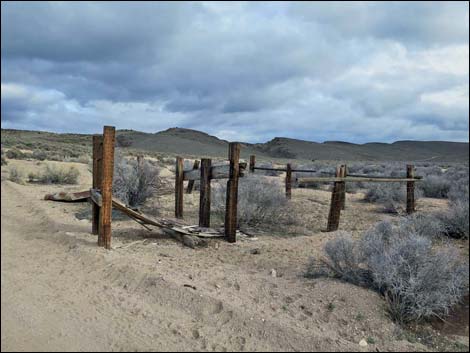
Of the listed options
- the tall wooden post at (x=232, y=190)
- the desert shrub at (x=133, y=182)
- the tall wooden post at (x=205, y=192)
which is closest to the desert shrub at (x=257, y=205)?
the tall wooden post at (x=205, y=192)

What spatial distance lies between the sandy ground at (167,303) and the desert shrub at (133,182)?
439 cm

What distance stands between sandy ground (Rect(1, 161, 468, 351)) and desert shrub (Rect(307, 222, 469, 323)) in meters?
0.22

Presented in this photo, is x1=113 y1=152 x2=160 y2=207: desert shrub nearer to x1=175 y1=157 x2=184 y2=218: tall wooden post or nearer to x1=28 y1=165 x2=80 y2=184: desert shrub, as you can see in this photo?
x1=175 y1=157 x2=184 y2=218: tall wooden post

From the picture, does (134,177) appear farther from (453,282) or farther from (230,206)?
(453,282)

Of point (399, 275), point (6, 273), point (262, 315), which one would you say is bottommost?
point (262, 315)

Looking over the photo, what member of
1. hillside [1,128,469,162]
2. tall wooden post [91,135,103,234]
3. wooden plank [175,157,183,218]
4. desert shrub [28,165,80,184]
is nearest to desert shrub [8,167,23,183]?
desert shrub [28,165,80,184]

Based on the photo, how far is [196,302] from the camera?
15.5 feet

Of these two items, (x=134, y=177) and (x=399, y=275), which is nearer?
(x=399, y=275)

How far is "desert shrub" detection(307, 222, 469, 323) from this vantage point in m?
4.53

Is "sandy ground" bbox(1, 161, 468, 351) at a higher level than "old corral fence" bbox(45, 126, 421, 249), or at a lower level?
lower

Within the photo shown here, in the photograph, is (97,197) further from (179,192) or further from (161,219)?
(179,192)

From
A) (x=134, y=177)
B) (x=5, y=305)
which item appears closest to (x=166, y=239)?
(x=134, y=177)

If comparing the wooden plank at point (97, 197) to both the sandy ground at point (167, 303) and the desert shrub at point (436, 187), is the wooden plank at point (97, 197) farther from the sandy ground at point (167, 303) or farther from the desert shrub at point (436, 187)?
the desert shrub at point (436, 187)

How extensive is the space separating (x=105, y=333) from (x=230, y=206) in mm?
4536
